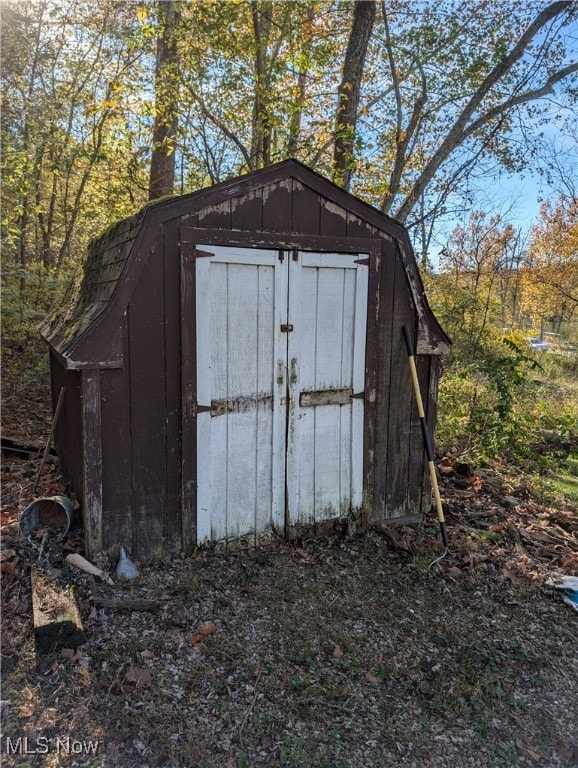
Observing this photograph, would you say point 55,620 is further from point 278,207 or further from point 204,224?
point 278,207

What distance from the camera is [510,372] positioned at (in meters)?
7.28

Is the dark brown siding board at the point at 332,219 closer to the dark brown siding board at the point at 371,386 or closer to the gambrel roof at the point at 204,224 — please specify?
the gambrel roof at the point at 204,224

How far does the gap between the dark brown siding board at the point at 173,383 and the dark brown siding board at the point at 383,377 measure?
71.8 inches

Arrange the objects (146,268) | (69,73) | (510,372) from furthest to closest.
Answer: (69,73) → (510,372) → (146,268)

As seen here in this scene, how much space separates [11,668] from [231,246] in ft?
10.0

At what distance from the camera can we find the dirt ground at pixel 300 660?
99.3 inches

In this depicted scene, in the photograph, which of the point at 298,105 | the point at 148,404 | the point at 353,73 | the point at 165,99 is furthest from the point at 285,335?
the point at 165,99

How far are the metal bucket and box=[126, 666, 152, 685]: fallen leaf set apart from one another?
4.55ft

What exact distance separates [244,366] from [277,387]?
1.14 feet

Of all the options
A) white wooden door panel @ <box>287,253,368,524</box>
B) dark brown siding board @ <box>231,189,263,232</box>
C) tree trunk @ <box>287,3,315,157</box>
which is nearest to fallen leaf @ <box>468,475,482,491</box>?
white wooden door panel @ <box>287,253,368,524</box>

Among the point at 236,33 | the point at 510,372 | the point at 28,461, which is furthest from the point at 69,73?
the point at 510,372

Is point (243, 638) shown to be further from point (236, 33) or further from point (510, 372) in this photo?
point (236, 33)

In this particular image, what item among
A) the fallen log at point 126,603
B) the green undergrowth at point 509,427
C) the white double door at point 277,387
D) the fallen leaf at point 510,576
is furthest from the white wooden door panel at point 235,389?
the green undergrowth at point 509,427

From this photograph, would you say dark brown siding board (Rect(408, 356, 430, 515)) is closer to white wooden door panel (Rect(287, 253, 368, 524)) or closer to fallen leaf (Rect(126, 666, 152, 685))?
white wooden door panel (Rect(287, 253, 368, 524))
